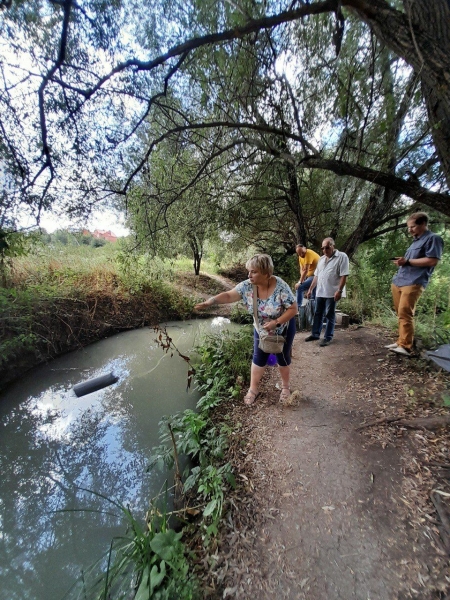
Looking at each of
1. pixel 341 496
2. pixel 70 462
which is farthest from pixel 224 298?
pixel 70 462

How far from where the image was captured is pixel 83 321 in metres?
5.94

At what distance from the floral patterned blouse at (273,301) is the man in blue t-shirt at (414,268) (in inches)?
63.2

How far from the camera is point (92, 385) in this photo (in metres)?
3.83

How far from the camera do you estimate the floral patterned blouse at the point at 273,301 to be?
2262mm

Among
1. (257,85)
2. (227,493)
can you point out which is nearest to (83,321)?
(227,493)

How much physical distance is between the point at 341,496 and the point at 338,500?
37 millimetres

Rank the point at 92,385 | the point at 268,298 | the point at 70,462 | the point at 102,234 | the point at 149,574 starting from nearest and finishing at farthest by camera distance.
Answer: the point at 149,574
the point at 268,298
the point at 70,462
the point at 92,385
the point at 102,234

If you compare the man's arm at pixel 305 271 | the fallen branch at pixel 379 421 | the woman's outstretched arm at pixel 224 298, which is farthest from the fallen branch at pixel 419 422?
the man's arm at pixel 305 271

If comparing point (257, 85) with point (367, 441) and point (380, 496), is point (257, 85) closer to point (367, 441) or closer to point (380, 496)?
point (367, 441)

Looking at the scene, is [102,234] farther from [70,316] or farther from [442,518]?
[442,518]

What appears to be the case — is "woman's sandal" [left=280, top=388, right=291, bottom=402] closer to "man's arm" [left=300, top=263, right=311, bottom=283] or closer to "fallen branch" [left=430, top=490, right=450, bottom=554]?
"fallen branch" [left=430, top=490, right=450, bottom=554]

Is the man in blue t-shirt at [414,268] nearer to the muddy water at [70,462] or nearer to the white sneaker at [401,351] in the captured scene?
the white sneaker at [401,351]

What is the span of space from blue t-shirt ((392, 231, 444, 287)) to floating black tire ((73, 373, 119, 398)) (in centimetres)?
451

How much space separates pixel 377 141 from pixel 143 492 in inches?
203
